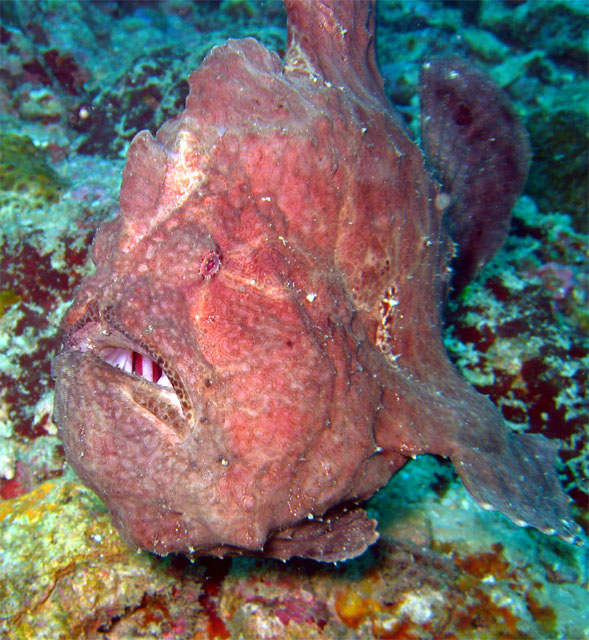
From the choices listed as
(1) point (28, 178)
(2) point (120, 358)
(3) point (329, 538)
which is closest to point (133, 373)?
(2) point (120, 358)

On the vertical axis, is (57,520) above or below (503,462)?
below

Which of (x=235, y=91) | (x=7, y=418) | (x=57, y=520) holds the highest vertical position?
(x=235, y=91)

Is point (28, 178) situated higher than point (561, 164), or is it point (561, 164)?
point (561, 164)

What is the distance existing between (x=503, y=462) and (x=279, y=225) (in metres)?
2.24

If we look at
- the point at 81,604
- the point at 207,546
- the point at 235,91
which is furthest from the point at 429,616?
the point at 235,91

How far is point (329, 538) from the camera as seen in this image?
2914 mm

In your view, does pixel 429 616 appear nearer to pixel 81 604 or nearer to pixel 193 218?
pixel 81 604

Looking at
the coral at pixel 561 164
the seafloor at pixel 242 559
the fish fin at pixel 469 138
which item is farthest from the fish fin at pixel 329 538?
the coral at pixel 561 164

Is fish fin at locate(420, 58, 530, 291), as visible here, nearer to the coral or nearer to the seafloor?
the seafloor

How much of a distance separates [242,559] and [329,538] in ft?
4.86

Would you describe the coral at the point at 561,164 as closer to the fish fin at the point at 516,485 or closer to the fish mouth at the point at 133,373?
the fish fin at the point at 516,485

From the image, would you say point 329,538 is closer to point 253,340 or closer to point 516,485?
point 516,485

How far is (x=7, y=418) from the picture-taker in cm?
450

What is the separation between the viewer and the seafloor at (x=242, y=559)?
140 inches
